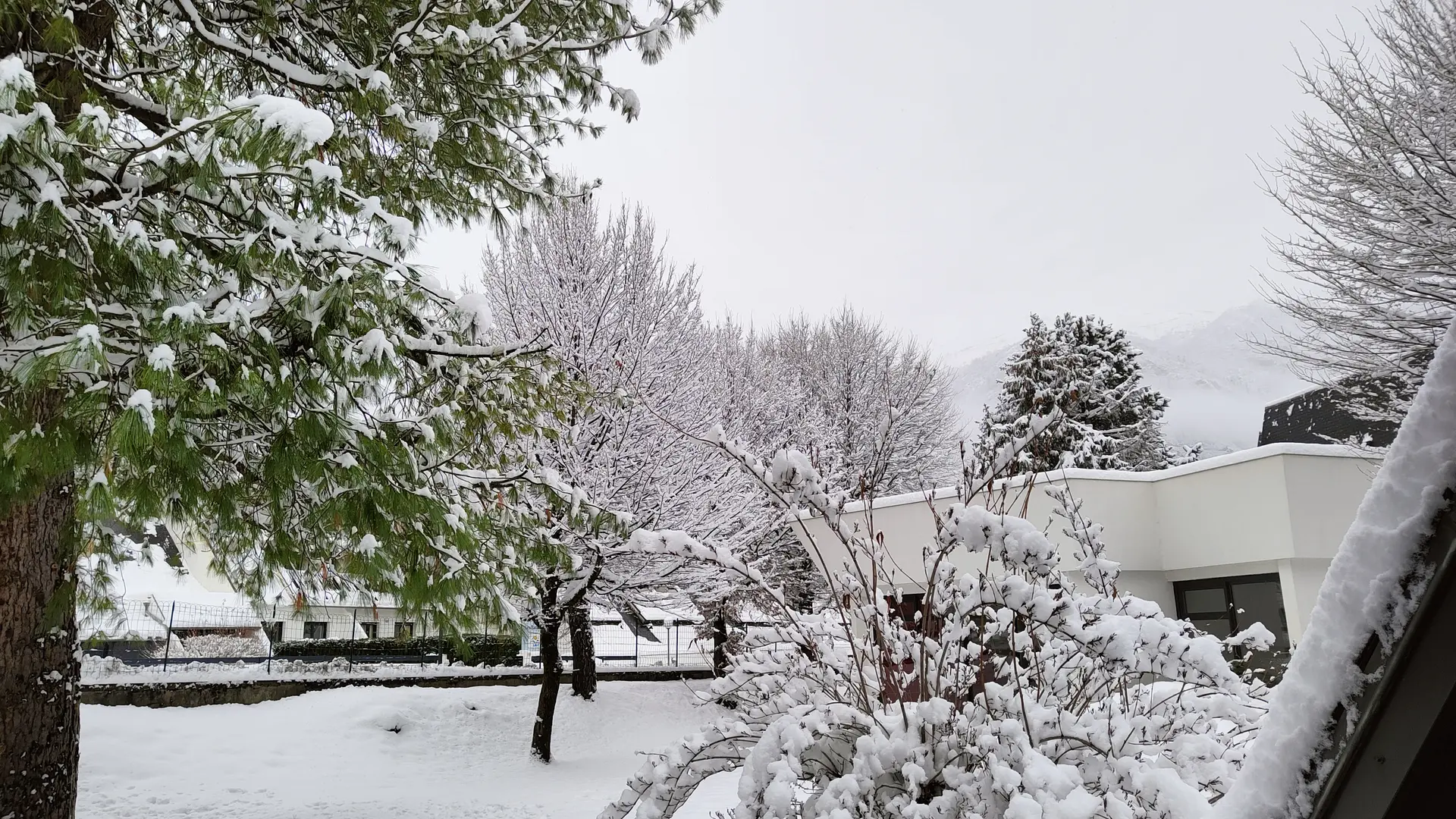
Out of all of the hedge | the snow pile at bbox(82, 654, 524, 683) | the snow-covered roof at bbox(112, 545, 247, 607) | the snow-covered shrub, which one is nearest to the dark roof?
the snow-covered shrub

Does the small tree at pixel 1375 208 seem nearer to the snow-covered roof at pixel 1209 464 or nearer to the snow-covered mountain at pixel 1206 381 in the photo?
the snow-covered roof at pixel 1209 464

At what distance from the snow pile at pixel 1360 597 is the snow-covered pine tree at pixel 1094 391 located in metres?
23.4

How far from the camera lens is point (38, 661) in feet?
13.8

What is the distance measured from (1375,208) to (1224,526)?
149 inches

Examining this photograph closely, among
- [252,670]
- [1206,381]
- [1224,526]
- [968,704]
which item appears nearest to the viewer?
[968,704]

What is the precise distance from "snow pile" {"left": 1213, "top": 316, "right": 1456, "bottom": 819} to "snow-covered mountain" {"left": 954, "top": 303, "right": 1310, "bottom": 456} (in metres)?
40.9

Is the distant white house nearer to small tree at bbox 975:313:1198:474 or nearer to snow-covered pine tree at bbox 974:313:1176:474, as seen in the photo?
small tree at bbox 975:313:1198:474

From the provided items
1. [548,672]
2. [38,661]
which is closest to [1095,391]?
[548,672]

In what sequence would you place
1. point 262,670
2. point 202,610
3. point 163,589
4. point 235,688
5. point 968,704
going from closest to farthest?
1. point 968,704
2. point 235,688
3. point 262,670
4. point 202,610
5. point 163,589

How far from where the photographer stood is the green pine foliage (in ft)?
9.40

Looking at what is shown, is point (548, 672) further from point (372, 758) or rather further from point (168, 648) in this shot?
point (168, 648)

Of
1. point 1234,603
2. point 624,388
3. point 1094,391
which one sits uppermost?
point 1094,391

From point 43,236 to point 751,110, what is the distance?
161ft

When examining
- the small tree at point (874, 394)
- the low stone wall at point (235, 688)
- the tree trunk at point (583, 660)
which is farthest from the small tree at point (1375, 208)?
the low stone wall at point (235, 688)
